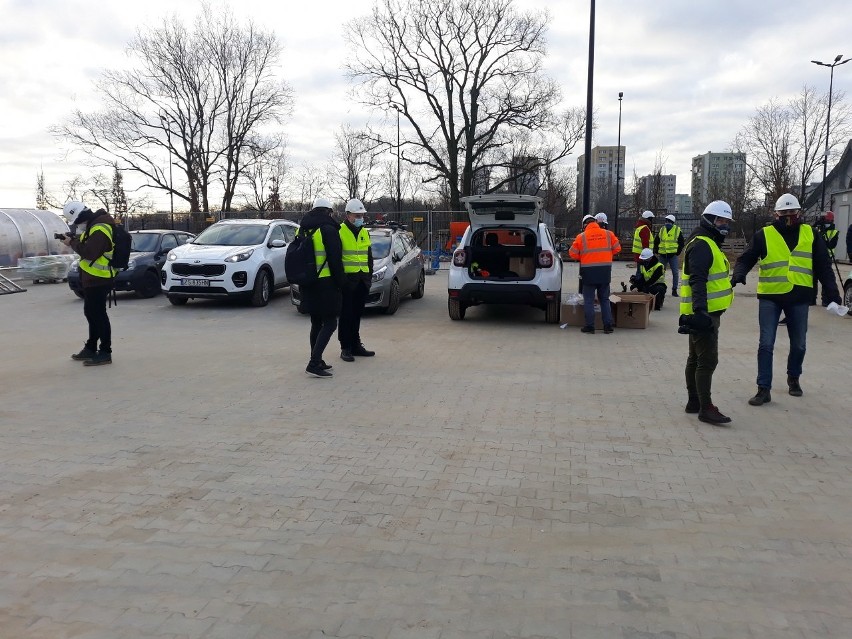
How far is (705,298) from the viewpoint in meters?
5.71

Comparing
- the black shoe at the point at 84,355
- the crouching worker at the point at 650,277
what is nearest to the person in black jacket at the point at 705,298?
the black shoe at the point at 84,355

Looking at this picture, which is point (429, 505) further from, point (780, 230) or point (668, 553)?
point (780, 230)

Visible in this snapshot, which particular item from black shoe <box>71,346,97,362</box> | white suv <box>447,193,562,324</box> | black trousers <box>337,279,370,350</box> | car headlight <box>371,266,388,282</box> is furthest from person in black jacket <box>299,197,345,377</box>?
car headlight <box>371,266,388,282</box>

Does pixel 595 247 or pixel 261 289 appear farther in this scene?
pixel 261 289

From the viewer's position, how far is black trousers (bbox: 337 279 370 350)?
852 centimetres

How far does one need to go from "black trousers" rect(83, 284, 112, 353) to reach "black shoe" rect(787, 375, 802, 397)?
24.6 feet

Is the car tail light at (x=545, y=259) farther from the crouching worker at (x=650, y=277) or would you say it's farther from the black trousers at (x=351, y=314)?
the black trousers at (x=351, y=314)

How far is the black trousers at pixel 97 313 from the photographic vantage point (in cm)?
809

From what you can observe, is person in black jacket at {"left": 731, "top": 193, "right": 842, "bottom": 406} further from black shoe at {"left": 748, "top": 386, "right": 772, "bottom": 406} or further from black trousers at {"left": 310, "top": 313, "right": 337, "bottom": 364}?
black trousers at {"left": 310, "top": 313, "right": 337, "bottom": 364}

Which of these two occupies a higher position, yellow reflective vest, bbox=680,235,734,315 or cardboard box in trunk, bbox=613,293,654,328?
yellow reflective vest, bbox=680,235,734,315

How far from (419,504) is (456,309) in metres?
7.70

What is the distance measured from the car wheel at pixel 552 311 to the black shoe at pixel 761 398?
4.97 meters

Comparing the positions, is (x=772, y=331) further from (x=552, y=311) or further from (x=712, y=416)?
(x=552, y=311)

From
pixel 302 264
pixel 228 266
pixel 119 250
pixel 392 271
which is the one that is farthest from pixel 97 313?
pixel 392 271
